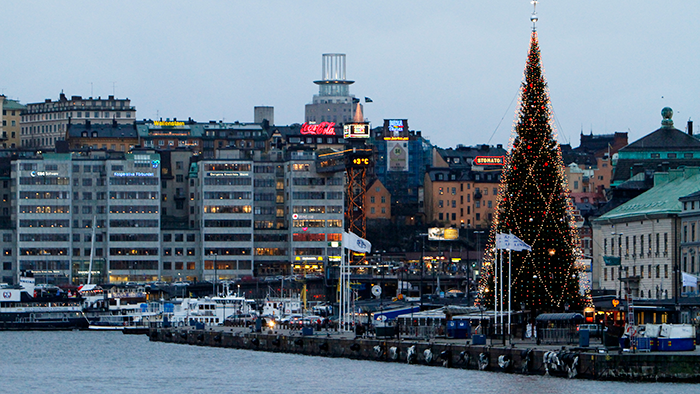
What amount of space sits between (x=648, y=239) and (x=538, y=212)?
38.3m

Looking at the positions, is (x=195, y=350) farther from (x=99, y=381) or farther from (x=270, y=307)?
(x=270, y=307)

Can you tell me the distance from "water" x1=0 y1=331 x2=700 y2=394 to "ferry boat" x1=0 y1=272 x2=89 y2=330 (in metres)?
43.5

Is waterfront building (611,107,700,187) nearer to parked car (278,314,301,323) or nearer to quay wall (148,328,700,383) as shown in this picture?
parked car (278,314,301,323)

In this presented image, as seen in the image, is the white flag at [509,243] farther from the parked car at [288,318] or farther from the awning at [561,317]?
the parked car at [288,318]

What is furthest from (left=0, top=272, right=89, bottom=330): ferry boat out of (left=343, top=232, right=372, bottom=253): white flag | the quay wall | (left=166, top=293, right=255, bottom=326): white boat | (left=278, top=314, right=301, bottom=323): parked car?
(left=343, top=232, right=372, bottom=253): white flag

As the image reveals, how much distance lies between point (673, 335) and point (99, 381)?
116 feet

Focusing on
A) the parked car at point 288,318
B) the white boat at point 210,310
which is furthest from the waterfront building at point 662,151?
the white boat at point 210,310

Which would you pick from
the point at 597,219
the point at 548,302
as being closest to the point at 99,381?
the point at 548,302

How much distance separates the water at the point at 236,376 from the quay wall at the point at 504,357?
2.51 ft

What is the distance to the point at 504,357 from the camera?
75438mm

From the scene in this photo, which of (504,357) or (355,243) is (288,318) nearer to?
(355,243)

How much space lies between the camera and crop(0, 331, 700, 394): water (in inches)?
2783

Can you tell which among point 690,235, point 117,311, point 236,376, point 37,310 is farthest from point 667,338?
point 117,311

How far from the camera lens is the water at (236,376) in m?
70.7
